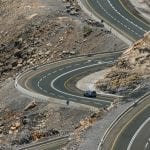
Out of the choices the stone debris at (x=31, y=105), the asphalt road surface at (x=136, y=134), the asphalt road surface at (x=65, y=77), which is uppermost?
the asphalt road surface at (x=65, y=77)

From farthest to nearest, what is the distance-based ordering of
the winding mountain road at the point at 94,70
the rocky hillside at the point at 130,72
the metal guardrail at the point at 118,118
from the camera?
the rocky hillside at the point at 130,72 < the winding mountain road at the point at 94,70 < the metal guardrail at the point at 118,118

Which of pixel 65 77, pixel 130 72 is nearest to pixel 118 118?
pixel 130 72

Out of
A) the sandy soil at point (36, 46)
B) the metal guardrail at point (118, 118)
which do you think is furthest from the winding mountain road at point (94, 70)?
the sandy soil at point (36, 46)

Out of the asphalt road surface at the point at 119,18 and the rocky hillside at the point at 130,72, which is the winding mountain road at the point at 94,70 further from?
the rocky hillside at the point at 130,72

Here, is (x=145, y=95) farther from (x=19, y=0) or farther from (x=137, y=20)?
(x=19, y=0)

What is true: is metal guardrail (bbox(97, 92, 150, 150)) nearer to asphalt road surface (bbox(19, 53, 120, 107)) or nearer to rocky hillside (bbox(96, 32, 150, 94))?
rocky hillside (bbox(96, 32, 150, 94))

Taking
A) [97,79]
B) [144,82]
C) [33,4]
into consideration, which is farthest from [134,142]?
[33,4]
